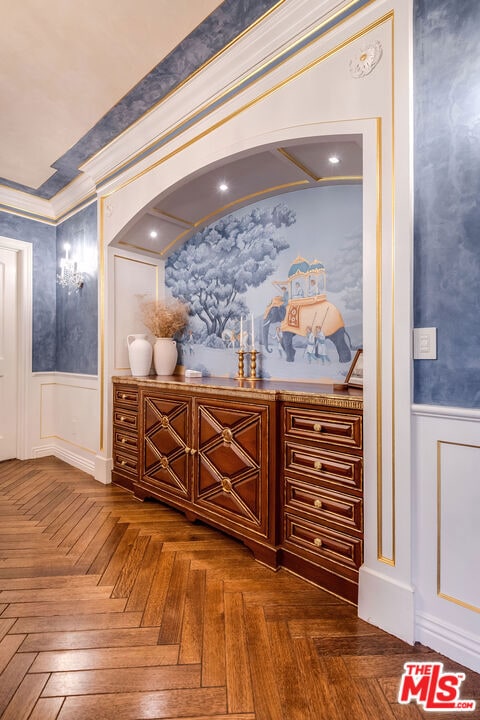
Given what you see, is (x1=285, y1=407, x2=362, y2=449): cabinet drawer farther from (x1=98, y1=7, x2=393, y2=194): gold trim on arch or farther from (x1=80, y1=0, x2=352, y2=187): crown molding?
(x1=80, y1=0, x2=352, y2=187): crown molding

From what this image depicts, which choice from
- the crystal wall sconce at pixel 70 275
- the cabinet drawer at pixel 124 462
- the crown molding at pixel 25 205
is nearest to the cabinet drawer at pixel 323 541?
the cabinet drawer at pixel 124 462

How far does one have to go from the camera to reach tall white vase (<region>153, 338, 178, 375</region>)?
350 cm

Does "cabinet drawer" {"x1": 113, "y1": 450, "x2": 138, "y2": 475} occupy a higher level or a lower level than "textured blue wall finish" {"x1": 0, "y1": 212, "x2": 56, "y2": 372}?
lower

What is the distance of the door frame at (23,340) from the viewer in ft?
13.9

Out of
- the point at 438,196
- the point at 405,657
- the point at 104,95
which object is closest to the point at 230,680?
the point at 405,657

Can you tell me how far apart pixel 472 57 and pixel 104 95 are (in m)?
2.35

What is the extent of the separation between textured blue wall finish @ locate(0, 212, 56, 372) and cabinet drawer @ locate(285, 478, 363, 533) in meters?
3.62

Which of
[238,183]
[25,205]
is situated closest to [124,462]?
[238,183]

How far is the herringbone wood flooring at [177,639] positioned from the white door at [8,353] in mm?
2082

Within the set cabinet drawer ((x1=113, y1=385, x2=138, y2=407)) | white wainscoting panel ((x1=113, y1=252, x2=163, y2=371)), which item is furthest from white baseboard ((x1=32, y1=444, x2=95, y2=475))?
white wainscoting panel ((x1=113, y1=252, x2=163, y2=371))

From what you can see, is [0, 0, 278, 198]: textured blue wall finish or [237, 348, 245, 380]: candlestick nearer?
[0, 0, 278, 198]: textured blue wall finish

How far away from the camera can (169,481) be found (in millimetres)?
2805

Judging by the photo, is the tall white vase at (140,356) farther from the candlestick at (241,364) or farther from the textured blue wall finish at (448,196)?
the textured blue wall finish at (448,196)

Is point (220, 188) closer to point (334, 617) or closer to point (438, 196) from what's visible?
point (438, 196)
